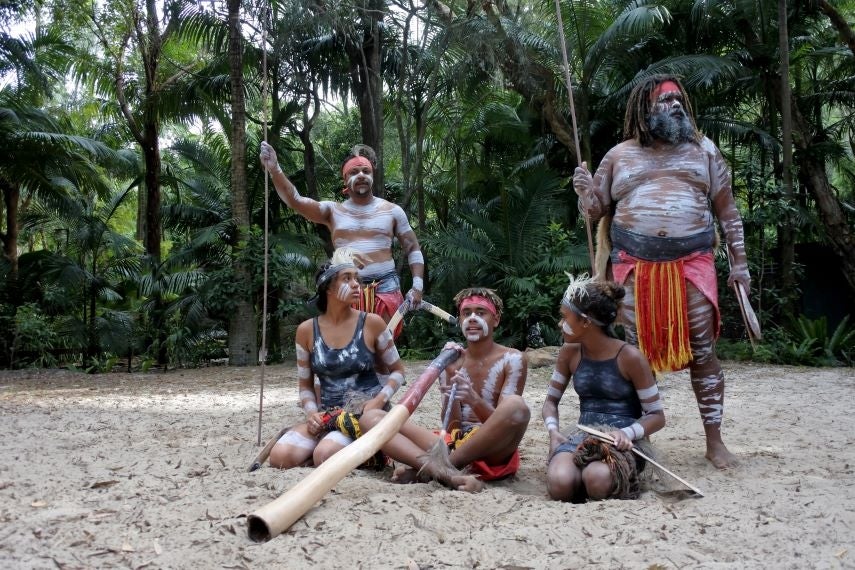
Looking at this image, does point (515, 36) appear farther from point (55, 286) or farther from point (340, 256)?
point (55, 286)

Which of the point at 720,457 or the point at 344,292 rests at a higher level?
the point at 344,292

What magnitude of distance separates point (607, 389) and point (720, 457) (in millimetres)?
771

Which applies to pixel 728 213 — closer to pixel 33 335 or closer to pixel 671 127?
pixel 671 127

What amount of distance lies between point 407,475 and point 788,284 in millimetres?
7809

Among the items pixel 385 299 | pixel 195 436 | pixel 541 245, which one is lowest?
pixel 195 436

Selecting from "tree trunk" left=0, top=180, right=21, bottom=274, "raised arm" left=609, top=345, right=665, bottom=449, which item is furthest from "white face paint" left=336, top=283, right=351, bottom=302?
"tree trunk" left=0, top=180, right=21, bottom=274

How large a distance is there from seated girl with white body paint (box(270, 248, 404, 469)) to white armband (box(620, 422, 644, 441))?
1.12 metres

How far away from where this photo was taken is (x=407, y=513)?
2.66 m

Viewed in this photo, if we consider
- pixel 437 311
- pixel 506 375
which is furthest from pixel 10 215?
pixel 506 375

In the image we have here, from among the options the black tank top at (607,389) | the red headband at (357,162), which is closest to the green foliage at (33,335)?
the red headband at (357,162)

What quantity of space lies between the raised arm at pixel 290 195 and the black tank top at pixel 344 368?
1051 millimetres

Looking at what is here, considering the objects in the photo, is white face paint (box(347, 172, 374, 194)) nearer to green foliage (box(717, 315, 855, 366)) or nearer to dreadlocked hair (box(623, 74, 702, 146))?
dreadlocked hair (box(623, 74, 702, 146))

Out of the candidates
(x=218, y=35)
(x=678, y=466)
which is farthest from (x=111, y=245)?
(x=678, y=466)

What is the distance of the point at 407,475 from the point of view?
10.9ft
